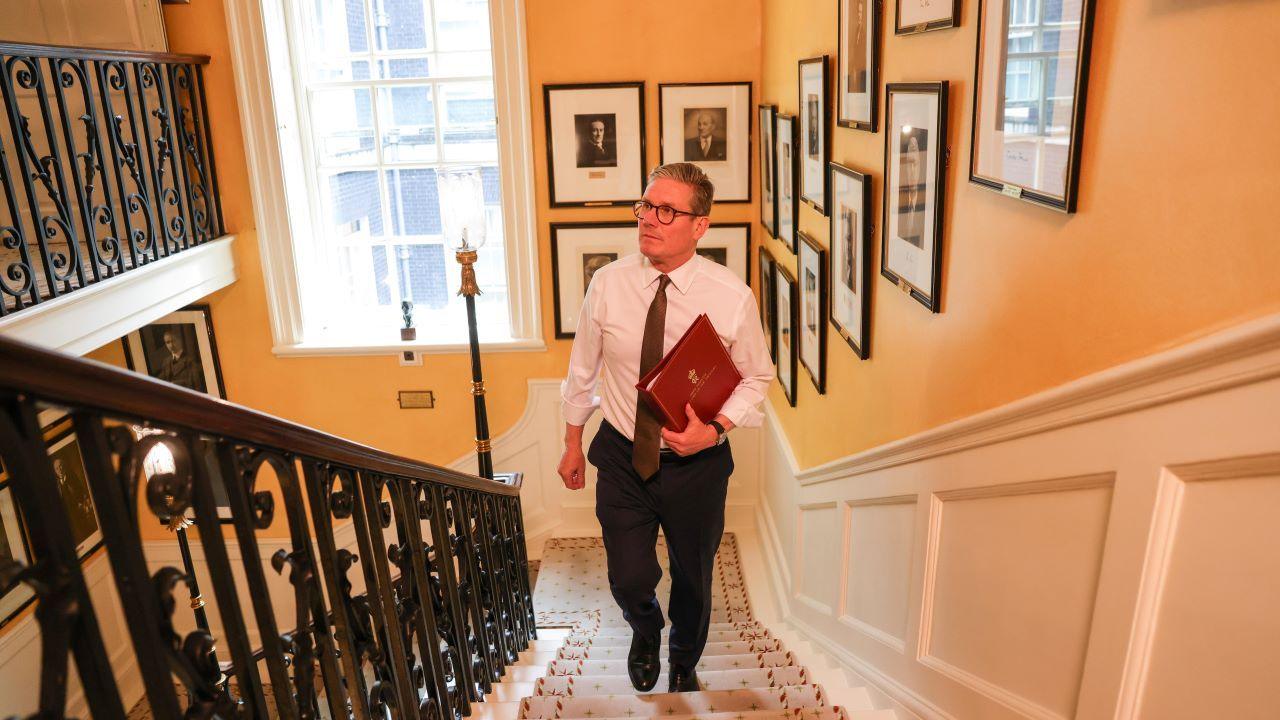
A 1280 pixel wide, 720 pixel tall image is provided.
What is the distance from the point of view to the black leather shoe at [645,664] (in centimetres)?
289

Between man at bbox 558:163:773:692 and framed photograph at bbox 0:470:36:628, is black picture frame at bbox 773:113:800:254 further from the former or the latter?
framed photograph at bbox 0:470:36:628

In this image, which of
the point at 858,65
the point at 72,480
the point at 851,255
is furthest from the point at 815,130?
the point at 72,480

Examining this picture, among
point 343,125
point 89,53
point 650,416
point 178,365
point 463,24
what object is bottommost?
point 178,365

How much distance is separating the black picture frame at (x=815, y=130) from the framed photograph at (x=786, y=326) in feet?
0.96

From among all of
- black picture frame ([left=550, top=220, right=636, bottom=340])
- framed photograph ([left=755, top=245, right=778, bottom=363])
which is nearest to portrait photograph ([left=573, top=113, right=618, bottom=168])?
black picture frame ([left=550, top=220, right=636, bottom=340])

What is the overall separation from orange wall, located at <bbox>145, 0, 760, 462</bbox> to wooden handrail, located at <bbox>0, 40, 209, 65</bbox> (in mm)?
230

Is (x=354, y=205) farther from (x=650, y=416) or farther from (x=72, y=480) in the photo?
(x=650, y=416)

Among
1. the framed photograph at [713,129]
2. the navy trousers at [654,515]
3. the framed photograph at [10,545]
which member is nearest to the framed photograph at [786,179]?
the framed photograph at [713,129]

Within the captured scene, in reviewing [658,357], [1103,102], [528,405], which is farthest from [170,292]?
[1103,102]

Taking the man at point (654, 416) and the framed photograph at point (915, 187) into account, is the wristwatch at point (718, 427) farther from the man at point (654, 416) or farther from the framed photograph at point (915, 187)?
the framed photograph at point (915, 187)

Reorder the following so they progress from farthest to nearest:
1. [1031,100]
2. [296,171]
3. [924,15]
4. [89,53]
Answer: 1. [296,171]
2. [89,53]
3. [924,15]
4. [1031,100]

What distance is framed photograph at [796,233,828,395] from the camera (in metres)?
3.33

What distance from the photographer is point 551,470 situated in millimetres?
5613

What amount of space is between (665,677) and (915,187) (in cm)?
193
